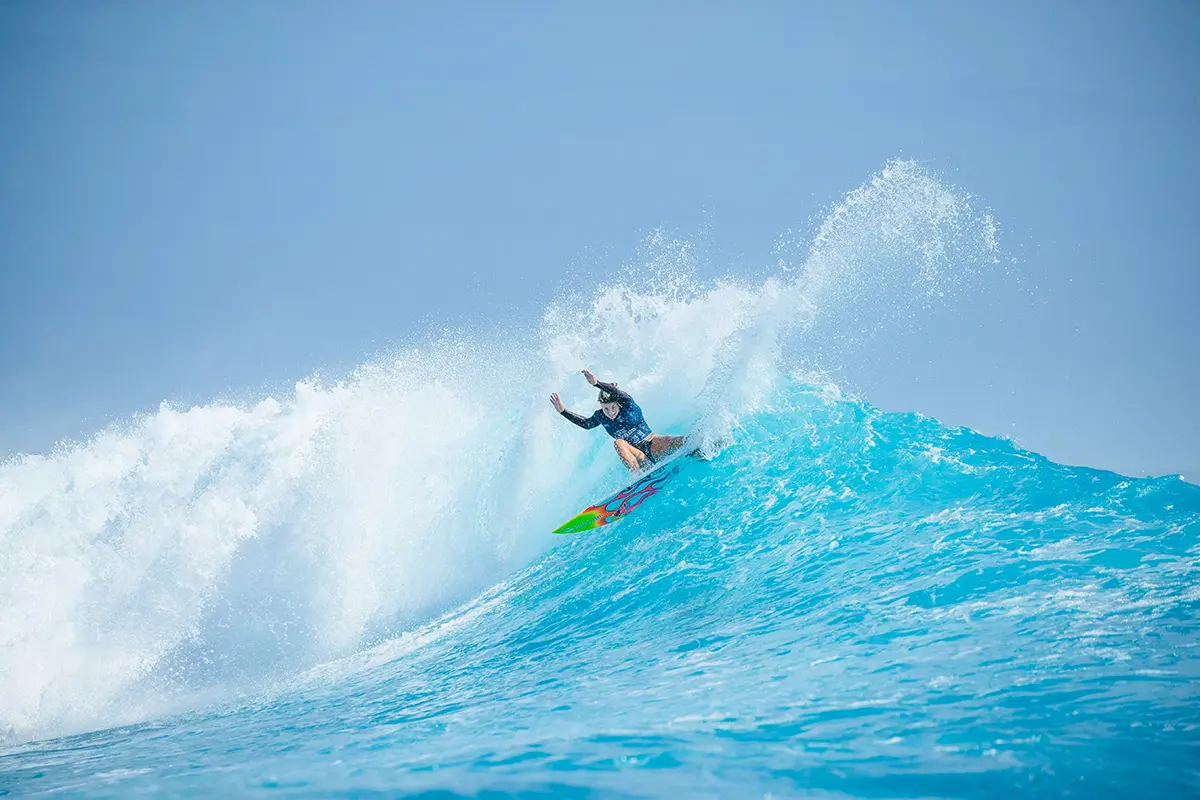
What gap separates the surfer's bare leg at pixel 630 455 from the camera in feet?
33.2

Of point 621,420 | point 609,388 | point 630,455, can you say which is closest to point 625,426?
point 621,420

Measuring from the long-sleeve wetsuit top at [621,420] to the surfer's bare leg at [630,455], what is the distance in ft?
0.27

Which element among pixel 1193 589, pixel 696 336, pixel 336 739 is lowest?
pixel 1193 589

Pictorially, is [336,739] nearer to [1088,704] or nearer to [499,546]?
[1088,704]

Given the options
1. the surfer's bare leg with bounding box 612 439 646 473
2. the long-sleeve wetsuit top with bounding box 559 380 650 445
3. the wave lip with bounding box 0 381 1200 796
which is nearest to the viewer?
the wave lip with bounding box 0 381 1200 796

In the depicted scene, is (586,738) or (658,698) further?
(658,698)

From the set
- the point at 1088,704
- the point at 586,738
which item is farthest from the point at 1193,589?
the point at 586,738

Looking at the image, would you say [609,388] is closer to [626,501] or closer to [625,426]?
[625,426]

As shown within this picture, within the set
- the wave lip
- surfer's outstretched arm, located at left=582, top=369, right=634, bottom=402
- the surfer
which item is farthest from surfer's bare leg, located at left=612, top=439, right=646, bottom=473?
surfer's outstretched arm, located at left=582, top=369, right=634, bottom=402

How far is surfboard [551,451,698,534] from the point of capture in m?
9.77

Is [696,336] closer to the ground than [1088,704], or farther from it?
farther from it

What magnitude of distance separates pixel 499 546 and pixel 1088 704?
838 cm

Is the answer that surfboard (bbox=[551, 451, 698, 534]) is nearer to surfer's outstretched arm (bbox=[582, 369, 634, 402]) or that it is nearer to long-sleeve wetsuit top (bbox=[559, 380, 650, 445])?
long-sleeve wetsuit top (bbox=[559, 380, 650, 445])

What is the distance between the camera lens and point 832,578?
6516 mm
